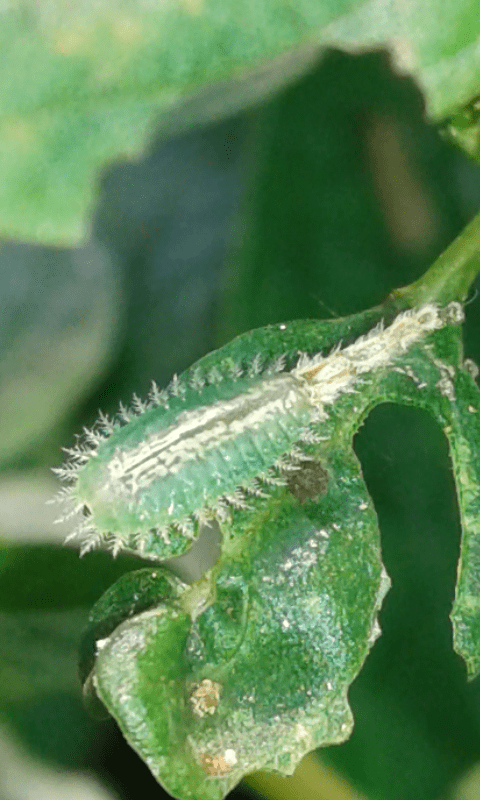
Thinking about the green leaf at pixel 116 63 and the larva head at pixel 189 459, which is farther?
the larva head at pixel 189 459

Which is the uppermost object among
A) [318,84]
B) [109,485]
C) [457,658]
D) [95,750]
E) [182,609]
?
[318,84]

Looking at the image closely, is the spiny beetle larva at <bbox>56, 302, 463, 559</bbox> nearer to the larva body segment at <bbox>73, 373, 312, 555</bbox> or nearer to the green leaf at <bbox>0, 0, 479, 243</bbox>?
the larva body segment at <bbox>73, 373, 312, 555</bbox>

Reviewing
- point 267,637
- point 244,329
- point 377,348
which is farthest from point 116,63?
point 244,329

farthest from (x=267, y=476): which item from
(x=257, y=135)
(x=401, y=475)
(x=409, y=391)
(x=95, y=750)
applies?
(x=257, y=135)

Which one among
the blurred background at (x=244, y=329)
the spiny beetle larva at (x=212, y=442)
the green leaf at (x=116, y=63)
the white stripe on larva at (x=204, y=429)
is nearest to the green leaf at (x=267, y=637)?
the spiny beetle larva at (x=212, y=442)

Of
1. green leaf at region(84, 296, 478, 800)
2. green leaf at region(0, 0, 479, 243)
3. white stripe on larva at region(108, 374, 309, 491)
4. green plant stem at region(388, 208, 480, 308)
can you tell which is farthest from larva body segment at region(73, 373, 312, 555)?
green leaf at region(0, 0, 479, 243)

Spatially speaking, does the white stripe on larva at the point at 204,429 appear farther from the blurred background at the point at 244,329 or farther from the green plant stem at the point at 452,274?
the blurred background at the point at 244,329

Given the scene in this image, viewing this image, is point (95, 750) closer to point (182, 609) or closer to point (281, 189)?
point (182, 609)
